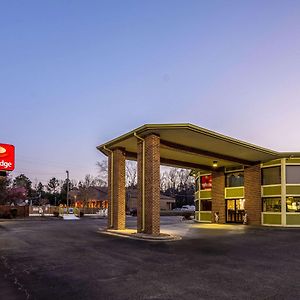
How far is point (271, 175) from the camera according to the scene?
2773cm

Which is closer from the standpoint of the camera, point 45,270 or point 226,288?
point 226,288

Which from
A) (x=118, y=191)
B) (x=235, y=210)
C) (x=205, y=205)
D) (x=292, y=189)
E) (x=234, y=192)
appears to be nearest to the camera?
(x=118, y=191)

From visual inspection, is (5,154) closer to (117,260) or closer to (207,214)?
(117,260)

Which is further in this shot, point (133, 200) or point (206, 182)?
point (133, 200)

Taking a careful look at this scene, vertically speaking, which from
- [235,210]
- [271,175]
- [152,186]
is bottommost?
[235,210]

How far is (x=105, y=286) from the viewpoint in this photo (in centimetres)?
780

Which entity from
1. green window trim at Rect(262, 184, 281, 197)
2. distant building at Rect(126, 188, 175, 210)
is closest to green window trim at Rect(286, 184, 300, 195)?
green window trim at Rect(262, 184, 281, 197)

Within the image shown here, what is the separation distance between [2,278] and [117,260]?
368cm

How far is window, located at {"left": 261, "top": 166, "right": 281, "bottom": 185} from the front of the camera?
89.0ft

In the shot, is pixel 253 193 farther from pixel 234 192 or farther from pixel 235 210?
pixel 235 210

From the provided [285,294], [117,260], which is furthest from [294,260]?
[117,260]

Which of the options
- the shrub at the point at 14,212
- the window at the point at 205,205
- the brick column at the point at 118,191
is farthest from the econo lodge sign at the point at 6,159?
the shrub at the point at 14,212

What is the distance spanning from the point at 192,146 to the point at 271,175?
28.0ft

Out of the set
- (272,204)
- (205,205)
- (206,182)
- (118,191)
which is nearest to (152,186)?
(118,191)
